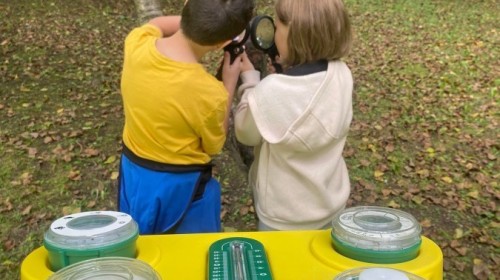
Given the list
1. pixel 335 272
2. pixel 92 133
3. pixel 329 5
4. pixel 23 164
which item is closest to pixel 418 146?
pixel 92 133

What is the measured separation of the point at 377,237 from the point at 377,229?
1.6 inches

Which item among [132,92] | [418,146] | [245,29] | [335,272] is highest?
[245,29]

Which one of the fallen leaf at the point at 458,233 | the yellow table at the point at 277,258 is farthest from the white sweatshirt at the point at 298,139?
the fallen leaf at the point at 458,233

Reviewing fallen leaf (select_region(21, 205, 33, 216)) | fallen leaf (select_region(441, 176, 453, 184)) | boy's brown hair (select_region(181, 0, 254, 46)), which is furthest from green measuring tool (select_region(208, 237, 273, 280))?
fallen leaf (select_region(441, 176, 453, 184))

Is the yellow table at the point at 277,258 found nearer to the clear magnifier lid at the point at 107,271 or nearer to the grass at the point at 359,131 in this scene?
the clear magnifier lid at the point at 107,271

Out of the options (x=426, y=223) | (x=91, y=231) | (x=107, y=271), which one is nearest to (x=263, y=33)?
(x=91, y=231)

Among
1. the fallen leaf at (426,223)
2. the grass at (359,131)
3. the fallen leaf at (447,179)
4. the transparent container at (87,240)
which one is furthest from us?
the fallen leaf at (447,179)

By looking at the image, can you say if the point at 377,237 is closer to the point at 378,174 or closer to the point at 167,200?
the point at 167,200

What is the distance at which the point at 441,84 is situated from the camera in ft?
26.9

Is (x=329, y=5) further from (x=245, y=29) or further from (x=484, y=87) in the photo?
(x=484, y=87)

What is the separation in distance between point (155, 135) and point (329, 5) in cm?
80

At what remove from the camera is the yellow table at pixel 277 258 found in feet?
4.90

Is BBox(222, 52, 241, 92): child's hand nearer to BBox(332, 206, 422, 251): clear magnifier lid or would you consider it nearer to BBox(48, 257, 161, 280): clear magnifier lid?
BBox(332, 206, 422, 251): clear magnifier lid

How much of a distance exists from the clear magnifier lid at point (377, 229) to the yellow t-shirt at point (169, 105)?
70 centimetres
